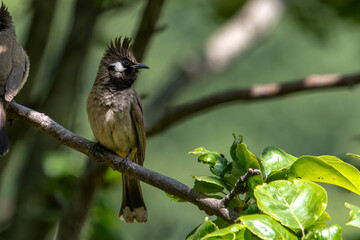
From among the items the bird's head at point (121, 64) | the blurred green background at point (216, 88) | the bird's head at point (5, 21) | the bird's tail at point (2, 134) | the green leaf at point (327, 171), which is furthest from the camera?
the blurred green background at point (216, 88)

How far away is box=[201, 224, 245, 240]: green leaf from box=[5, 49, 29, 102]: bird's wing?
198 cm

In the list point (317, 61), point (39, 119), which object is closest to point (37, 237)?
point (39, 119)

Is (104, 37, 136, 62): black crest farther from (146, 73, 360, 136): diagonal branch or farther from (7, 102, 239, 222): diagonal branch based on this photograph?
(7, 102, 239, 222): diagonal branch

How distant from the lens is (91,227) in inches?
153

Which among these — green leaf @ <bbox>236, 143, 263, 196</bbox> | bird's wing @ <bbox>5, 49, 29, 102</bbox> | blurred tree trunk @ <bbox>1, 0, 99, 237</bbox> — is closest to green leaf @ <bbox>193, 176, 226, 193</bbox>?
green leaf @ <bbox>236, 143, 263, 196</bbox>

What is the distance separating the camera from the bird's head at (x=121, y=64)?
3.53 m

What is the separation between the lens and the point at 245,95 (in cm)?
397

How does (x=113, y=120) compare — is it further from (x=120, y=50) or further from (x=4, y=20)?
(x=4, y=20)

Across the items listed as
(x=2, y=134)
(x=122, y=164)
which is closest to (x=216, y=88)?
(x=2, y=134)

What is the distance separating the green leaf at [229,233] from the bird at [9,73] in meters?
1.83

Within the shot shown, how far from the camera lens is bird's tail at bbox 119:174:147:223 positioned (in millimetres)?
3238

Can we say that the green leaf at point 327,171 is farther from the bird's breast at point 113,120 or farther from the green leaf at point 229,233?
the bird's breast at point 113,120

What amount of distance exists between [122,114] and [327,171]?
180 cm

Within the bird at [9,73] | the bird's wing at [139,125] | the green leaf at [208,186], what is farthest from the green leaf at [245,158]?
the bird at [9,73]
